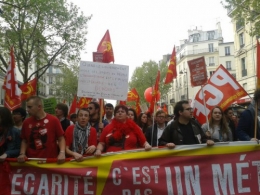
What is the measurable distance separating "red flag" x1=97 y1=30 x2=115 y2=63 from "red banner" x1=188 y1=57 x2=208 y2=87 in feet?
6.23

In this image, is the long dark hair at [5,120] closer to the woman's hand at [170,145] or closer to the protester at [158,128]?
the woman's hand at [170,145]

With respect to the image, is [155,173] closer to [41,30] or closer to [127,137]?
[127,137]

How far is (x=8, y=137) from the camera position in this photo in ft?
15.3

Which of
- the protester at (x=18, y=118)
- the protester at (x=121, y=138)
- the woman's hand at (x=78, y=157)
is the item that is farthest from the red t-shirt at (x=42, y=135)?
the protester at (x=18, y=118)

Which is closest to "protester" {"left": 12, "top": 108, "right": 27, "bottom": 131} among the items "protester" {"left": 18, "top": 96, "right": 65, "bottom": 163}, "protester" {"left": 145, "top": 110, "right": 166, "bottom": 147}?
"protester" {"left": 18, "top": 96, "right": 65, "bottom": 163}

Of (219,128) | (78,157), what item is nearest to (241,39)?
(219,128)

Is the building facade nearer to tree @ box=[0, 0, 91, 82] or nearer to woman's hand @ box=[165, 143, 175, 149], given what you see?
tree @ box=[0, 0, 91, 82]

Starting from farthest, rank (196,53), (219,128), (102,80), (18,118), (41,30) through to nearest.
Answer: (196,53)
(41,30)
(219,128)
(102,80)
(18,118)

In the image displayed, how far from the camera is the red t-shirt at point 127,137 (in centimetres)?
475

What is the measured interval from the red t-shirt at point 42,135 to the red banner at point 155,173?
0.17 m

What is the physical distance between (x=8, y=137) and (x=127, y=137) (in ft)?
5.08

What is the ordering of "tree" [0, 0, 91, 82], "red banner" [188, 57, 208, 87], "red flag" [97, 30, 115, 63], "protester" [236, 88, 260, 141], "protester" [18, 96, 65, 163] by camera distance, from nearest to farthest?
"protester" [18, 96, 65, 163] → "protester" [236, 88, 260, 141] → "red banner" [188, 57, 208, 87] → "red flag" [97, 30, 115, 63] → "tree" [0, 0, 91, 82]

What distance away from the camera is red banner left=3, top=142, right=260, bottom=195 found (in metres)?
4.37

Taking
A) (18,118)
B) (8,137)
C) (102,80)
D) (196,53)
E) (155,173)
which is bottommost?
(155,173)
